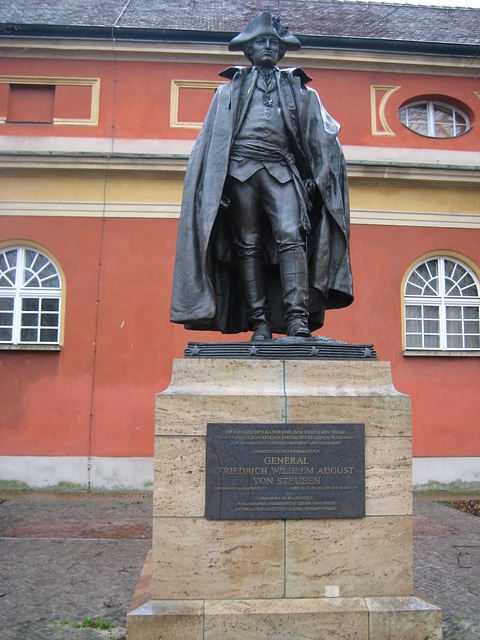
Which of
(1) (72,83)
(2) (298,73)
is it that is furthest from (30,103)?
(2) (298,73)

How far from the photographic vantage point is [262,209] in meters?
4.11

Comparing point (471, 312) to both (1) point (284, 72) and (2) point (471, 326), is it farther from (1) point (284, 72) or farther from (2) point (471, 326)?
(1) point (284, 72)

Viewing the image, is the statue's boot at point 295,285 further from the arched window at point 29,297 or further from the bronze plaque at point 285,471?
the arched window at point 29,297

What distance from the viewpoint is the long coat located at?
395 cm

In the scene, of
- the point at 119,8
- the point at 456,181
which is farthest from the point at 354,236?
the point at 119,8

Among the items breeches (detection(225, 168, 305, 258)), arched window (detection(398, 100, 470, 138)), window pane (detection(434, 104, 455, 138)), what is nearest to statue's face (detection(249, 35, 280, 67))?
breeches (detection(225, 168, 305, 258))

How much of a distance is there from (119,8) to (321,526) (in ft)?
43.7

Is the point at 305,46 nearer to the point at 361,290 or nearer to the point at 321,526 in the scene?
the point at 361,290

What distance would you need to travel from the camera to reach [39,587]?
4.71 metres

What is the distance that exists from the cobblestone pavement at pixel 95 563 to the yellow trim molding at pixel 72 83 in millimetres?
6979

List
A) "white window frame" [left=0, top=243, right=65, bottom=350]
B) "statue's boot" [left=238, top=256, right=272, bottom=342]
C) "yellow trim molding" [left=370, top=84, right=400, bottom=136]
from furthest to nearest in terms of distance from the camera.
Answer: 1. "yellow trim molding" [left=370, top=84, right=400, bottom=136]
2. "white window frame" [left=0, top=243, right=65, bottom=350]
3. "statue's boot" [left=238, top=256, right=272, bottom=342]

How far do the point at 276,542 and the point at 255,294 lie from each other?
1600mm

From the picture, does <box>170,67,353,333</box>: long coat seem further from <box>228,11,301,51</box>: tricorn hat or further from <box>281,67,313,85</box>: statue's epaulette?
<box>228,11,301,51</box>: tricorn hat

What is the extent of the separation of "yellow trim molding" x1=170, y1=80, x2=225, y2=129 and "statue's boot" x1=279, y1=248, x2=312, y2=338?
839cm
